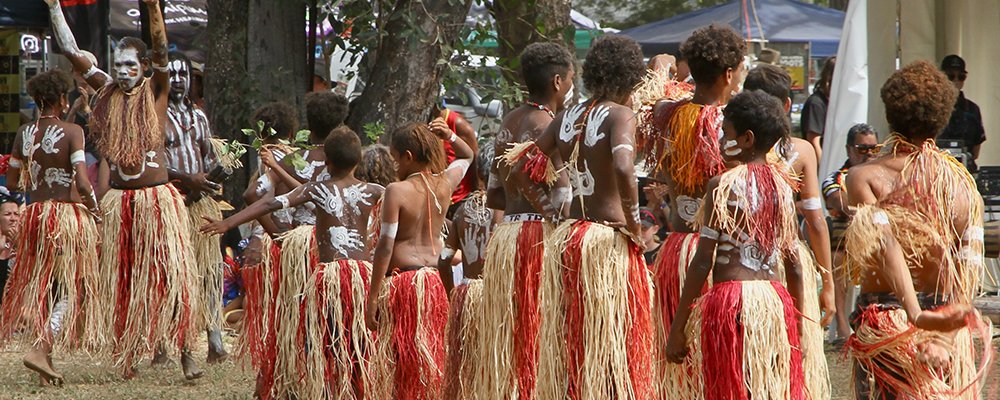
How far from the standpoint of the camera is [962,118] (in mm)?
8969

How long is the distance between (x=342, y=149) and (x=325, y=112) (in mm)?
764

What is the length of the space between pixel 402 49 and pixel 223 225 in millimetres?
2565

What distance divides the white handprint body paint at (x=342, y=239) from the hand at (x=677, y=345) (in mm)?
2133

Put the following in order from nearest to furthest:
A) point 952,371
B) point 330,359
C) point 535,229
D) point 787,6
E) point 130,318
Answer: point 952,371 < point 535,229 < point 330,359 < point 130,318 < point 787,6

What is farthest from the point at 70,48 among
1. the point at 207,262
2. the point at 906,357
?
the point at 906,357

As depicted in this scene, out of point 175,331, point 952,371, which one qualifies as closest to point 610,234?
point 952,371

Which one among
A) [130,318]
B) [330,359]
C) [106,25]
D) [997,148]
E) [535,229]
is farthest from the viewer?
[106,25]

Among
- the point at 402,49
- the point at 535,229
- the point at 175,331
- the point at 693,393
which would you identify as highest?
the point at 402,49

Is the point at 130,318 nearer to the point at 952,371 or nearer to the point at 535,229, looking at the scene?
the point at 535,229

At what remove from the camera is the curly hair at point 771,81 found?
5.59 m

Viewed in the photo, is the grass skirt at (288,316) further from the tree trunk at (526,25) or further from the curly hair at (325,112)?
the tree trunk at (526,25)

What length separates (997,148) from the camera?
971 centimetres

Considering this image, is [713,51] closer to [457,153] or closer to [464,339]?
[464,339]

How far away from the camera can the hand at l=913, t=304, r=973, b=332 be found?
150 inches
